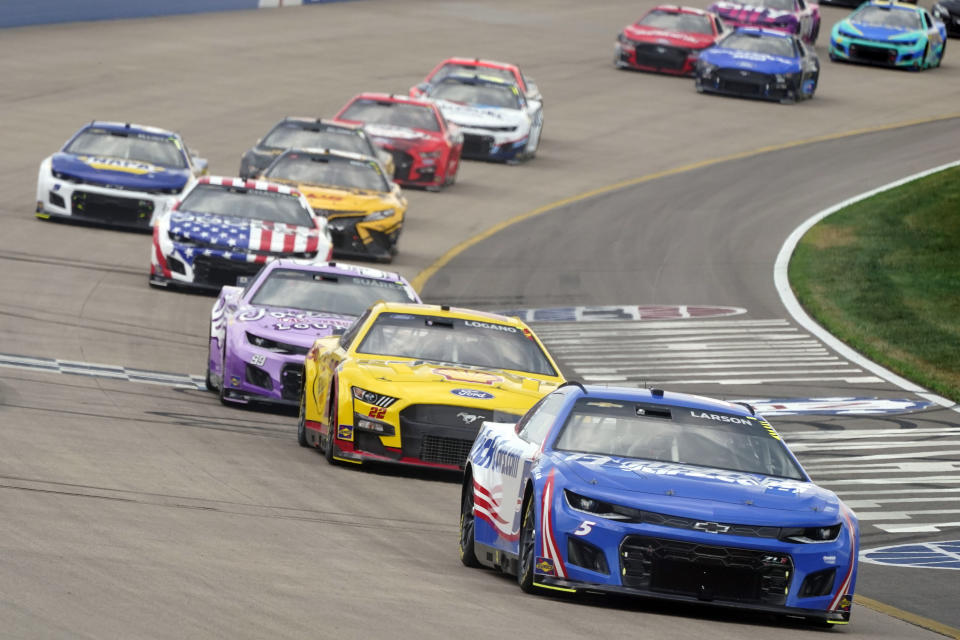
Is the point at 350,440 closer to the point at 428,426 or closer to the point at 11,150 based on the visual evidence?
the point at 428,426

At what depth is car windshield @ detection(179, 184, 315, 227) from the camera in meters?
24.7

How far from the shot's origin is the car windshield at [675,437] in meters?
10.5

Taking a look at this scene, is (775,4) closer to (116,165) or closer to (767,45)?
(767,45)

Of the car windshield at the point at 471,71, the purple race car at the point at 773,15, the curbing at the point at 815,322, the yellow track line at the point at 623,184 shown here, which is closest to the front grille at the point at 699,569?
the curbing at the point at 815,322

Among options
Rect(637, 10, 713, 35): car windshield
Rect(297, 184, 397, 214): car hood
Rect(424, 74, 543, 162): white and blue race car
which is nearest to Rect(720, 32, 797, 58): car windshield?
Rect(637, 10, 713, 35): car windshield

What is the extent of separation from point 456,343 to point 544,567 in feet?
19.0

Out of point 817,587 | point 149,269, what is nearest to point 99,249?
point 149,269

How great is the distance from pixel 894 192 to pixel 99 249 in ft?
49.5

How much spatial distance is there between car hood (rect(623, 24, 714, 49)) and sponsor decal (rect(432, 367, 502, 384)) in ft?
104

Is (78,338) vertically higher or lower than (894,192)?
higher

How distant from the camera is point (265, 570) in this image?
9.80 meters

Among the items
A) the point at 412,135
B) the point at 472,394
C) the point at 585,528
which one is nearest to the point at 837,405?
the point at 472,394

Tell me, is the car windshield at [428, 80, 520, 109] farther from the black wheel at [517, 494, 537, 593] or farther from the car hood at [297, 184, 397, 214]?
the black wheel at [517, 494, 537, 593]

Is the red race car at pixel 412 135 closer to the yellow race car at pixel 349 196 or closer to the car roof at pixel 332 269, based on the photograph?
the yellow race car at pixel 349 196
